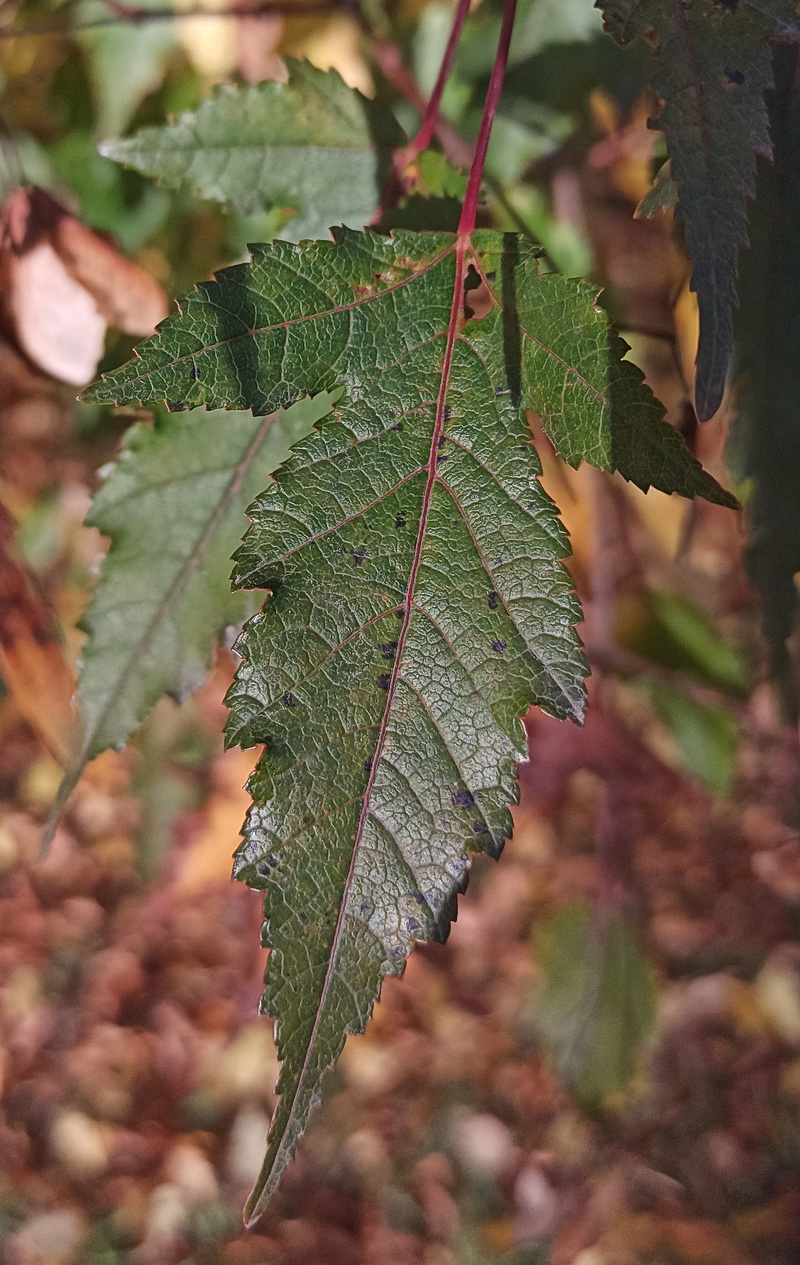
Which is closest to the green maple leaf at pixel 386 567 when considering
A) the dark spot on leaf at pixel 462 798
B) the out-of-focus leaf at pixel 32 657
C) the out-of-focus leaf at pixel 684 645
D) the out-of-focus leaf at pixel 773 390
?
the dark spot on leaf at pixel 462 798

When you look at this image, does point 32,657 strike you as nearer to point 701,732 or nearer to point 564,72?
point 564,72

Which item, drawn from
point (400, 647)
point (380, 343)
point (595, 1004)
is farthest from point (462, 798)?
point (595, 1004)

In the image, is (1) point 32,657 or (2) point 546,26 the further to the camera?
(2) point 546,26

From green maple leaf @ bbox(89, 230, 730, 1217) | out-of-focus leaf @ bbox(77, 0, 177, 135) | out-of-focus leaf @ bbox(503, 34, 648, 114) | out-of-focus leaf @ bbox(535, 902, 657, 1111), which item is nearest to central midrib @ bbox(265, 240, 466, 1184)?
green maple leaf @ bbox(89, 230, 730, 1217)

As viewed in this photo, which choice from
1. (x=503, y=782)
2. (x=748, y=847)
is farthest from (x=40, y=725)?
(x=748, y=847)

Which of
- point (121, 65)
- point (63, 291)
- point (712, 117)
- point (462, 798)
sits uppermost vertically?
point (121, 65)

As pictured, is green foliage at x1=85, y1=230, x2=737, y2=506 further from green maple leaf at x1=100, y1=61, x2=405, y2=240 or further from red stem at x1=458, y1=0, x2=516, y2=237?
green maple leaf at x1=100, y1=61, x2=405, y2=240

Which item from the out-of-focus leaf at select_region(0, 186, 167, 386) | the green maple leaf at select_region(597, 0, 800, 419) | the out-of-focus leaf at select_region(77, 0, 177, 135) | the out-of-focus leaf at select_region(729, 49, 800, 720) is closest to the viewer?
the green maple leaf at select_region(597, 0, 800, 419)
